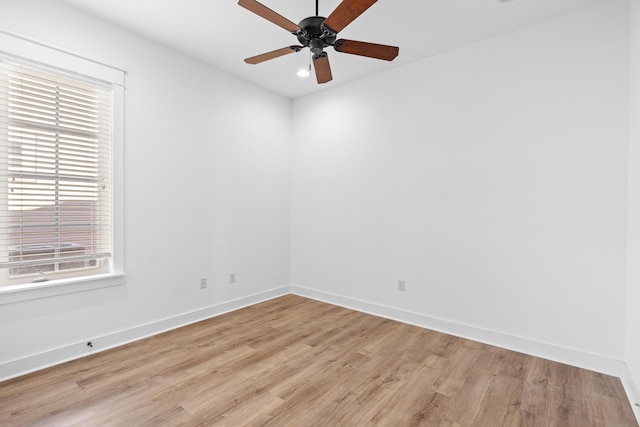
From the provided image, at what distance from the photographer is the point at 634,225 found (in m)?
2.15

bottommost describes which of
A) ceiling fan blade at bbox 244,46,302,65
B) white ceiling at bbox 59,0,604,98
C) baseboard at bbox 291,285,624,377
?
baseboard at bbox 291,285,624,377

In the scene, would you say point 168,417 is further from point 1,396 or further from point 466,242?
point 466,242

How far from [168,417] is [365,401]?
1217 mm

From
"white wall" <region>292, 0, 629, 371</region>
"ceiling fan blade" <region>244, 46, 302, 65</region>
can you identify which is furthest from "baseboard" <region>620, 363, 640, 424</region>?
"ceiling fan blade" <region>244, 46, 302, 65</region>

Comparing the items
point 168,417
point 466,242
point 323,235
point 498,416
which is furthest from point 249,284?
point 498,416

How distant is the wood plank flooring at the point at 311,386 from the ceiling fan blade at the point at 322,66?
2.30 metres

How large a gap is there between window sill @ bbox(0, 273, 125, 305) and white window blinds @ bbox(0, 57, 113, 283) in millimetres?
113

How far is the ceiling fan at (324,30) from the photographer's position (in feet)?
5.69

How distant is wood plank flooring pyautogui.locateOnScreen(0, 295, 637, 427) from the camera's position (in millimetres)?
1869

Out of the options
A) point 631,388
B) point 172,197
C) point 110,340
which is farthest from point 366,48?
point 110,340

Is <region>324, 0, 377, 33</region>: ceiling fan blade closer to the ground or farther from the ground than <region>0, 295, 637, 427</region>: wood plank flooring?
farther from the ground

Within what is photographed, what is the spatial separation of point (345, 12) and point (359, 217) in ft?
8.05

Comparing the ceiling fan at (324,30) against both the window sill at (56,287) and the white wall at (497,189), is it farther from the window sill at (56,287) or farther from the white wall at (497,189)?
the window sill at (56,287)

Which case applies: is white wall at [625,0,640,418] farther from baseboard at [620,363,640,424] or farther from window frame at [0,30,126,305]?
window frame at [0,30,126,305]
